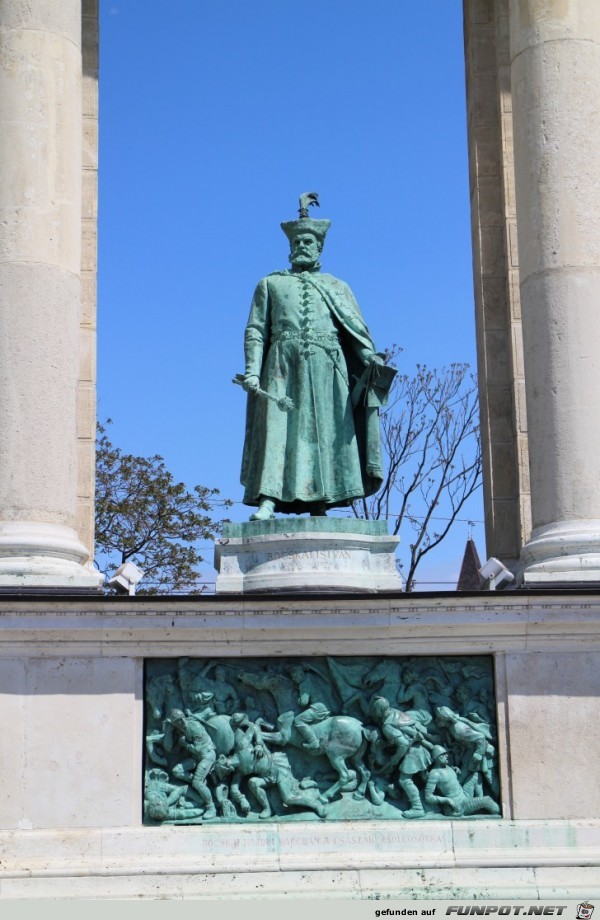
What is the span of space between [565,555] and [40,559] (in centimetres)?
543

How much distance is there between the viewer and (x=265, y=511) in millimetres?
17906

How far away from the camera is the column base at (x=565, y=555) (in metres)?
16.9

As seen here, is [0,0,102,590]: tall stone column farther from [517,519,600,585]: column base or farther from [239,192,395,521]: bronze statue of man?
[517,519,600,585]: column base

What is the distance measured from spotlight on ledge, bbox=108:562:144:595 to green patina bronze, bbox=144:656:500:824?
1.14 meters

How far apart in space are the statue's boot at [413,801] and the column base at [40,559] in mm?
3668

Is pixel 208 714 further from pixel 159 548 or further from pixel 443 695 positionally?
pixel 159 548

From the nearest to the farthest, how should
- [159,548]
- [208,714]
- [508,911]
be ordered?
[508,911], [208,714], [159,548]

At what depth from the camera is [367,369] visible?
60.4 ft

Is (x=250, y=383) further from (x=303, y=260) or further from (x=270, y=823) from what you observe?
(x=270, y=823)

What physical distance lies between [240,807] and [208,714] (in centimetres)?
95

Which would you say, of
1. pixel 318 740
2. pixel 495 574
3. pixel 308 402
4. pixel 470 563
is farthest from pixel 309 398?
pixel 470 563

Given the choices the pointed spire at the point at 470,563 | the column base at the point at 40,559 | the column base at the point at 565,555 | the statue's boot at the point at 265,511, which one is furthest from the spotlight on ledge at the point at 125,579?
the pointed spire at the point at 470,563

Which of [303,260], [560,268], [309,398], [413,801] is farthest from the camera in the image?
[303,260]

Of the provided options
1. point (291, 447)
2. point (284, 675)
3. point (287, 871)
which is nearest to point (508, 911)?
point (287, 871)
